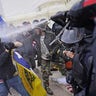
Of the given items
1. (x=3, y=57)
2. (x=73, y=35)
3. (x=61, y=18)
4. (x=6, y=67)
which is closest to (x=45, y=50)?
(x=6, y=67)

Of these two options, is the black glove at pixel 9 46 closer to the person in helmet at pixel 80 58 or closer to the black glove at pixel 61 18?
the black glove at pixel 61 18

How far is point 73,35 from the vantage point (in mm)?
3162

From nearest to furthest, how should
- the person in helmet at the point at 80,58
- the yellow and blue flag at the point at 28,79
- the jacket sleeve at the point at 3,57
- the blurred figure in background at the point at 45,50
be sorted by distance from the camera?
1. the person in helmet at the point at 80,58
2. the jacket sleeve at the point at 3,57
3. the yellow and blue flag at the point at 28,79
4. the blurred figure in background at the point at 45,50

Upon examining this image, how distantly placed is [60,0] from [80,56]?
12.2m

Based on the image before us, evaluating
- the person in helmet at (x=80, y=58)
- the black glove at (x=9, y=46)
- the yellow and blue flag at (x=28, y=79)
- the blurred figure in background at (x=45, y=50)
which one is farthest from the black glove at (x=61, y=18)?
the blurred figure in background at (x=45, y=50)

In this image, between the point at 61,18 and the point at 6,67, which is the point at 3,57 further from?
the point at 61,18

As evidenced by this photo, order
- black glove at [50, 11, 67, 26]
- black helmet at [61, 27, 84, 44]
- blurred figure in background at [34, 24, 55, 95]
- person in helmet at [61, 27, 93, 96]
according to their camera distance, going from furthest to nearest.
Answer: blurred figure in background at [34, 24, 55, 95], black glove at [50, 11, 67, 26], black helmet at [61, 27, 84, 44], person in helmet at [61, 27, 93, 96]

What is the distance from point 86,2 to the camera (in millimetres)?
2736

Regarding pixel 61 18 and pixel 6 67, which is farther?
pixel 6 67

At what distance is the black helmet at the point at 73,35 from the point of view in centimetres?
310

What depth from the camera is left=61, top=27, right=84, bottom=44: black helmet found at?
3102 millimetres

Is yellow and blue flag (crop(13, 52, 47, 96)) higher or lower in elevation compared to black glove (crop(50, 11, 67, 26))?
lower

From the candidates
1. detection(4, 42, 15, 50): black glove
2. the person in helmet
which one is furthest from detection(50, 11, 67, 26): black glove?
detection(4, 42, 15, 50): black glove

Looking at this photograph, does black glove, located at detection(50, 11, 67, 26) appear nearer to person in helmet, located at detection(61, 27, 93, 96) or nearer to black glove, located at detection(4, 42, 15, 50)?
person in helmet, located at detection(61, 27, 93, 96)
